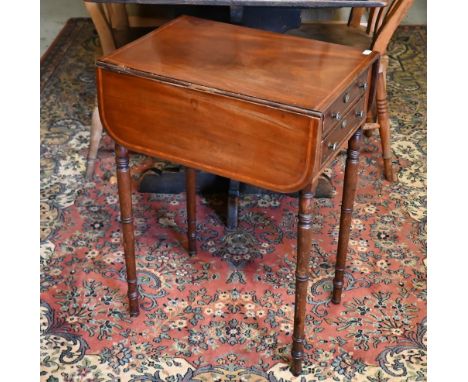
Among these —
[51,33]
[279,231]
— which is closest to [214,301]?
[279,231]

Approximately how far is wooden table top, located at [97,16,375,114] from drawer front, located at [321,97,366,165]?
0.35 feet

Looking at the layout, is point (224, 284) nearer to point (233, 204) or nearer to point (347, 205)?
point (233, 204)

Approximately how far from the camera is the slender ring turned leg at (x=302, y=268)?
1.79 meters

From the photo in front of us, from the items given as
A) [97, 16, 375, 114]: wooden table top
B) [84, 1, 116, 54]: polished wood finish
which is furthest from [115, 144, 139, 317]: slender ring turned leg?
[84, 1, 116, 54]: polished wood finish

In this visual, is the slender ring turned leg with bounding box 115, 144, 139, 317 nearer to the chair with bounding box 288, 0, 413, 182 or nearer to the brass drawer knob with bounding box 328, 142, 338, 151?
the brass drawer knob with bounding box 328, 142, 338, 151

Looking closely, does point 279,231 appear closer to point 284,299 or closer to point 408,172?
point 284,299

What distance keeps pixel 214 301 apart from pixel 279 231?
1.55ft

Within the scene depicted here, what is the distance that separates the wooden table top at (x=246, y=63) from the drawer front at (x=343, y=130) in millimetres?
106

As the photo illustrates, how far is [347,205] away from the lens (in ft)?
7.11

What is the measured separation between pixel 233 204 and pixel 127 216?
0.68 metres

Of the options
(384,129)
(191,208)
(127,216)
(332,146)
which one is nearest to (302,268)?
(332,146)

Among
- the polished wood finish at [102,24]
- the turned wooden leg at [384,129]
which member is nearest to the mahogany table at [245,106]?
the polished wood finish at [102,24]

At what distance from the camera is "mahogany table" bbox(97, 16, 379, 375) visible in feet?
5.61

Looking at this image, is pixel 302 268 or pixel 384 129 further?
pixel 384 129
